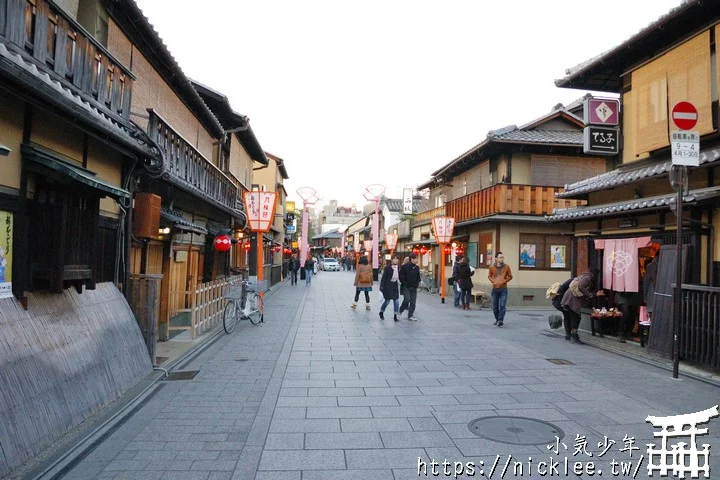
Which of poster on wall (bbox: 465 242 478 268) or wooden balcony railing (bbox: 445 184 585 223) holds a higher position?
wooden balcony railing (bbox: 445 184 585 223)

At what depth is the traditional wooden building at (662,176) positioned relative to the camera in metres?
8.59

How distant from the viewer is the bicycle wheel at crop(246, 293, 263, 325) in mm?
13596

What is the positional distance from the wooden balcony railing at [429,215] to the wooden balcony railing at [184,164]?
16422mm

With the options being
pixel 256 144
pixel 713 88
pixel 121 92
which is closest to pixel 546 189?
pixel 713 88

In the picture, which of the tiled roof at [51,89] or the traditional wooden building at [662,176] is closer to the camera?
the tiled roof at [51,89]

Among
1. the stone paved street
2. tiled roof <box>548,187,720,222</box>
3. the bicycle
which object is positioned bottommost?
the stone paved street

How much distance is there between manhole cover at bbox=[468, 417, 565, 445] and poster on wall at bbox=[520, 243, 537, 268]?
16.2 m

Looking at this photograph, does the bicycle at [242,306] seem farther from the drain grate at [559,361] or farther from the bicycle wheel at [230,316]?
the drain grate at [559,361]

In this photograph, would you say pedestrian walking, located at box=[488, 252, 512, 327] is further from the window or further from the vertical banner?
the vertical banner

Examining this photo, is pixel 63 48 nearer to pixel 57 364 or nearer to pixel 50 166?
pixel 50 166

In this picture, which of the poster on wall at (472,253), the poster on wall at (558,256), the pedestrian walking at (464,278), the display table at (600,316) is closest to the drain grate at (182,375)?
the display table at (600,316)

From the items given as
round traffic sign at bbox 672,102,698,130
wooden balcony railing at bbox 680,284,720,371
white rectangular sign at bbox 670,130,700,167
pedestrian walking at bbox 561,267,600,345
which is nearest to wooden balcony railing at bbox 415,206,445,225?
pedestrian walking at bbox 561,267,600,345

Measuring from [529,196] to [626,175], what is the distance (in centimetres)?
974

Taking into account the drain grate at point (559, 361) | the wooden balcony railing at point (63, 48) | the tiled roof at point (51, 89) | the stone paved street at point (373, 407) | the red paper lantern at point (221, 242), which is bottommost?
the stone paved street at point (373, 407)
